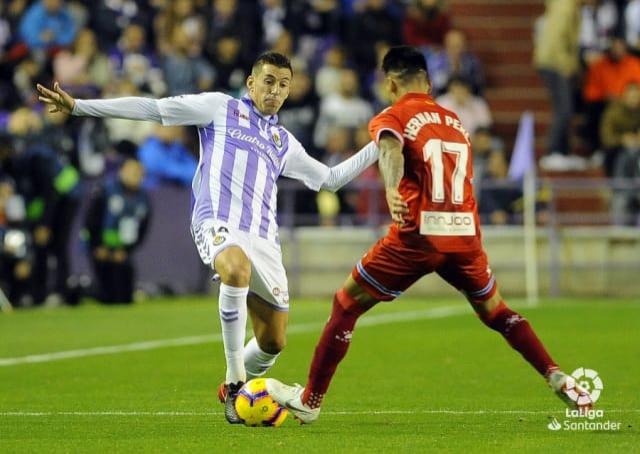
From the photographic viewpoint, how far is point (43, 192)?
2178cm

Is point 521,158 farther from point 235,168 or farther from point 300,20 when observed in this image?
point 235,168

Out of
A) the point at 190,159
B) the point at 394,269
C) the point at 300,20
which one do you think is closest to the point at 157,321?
the point at 190,159

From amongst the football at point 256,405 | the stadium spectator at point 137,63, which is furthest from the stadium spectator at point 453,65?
the football at point 256,405

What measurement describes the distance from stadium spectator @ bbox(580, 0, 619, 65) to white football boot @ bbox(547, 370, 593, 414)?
54.3 feet

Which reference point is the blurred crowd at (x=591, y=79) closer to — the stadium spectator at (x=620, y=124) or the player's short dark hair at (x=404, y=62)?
the stadium spectator at (x=620, y=124)

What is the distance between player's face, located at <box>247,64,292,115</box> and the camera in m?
10.3

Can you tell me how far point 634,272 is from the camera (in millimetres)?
22922

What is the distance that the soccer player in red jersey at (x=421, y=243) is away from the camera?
9.50 metres

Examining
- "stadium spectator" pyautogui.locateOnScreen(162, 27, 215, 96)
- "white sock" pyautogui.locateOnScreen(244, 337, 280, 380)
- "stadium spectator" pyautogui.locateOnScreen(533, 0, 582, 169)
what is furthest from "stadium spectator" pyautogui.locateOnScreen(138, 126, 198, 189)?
"white sock" pyautogui.locateOnScreen(244, 337, 280, 380)

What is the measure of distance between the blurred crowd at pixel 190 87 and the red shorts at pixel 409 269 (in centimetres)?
1263

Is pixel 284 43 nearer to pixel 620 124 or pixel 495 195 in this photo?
pixel 495 195

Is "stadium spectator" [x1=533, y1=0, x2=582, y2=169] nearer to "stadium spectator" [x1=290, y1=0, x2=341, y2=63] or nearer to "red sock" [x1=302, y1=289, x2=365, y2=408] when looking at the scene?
"stadium spectator" [x1=290, y1=0, x2=341, y2=63]

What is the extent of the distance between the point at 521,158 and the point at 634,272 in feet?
7.67

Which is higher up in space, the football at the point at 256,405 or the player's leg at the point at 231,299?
the player's leg at the point at 231,299
